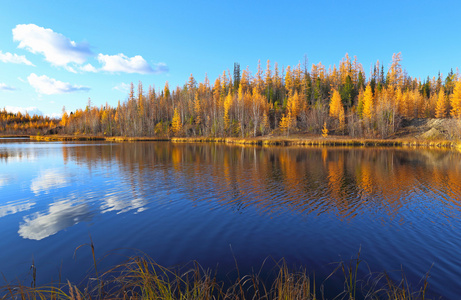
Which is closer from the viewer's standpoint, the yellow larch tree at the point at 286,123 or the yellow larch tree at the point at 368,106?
the yellow larch tree at the point at 368,106

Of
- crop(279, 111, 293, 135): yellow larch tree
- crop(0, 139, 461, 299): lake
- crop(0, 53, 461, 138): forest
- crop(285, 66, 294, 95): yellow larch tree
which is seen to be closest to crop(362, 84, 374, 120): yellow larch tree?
crop(0, 53, 461, 138): forest

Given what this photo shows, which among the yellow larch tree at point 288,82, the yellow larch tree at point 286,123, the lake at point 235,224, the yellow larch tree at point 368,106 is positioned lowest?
the lake at point 235,224

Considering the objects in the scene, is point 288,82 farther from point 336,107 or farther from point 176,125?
point 176,125

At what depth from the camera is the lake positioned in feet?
29.2

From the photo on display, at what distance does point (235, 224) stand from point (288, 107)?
105300mm

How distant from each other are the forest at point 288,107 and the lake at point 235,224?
77.4m

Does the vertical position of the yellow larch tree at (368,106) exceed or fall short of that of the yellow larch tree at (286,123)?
it exceeds it

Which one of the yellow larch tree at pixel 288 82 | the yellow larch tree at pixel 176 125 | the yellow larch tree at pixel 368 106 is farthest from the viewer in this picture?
the yellow larch tree at pixel 288 82

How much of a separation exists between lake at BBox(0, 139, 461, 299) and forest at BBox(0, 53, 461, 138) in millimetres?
77409

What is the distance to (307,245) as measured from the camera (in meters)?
10.3

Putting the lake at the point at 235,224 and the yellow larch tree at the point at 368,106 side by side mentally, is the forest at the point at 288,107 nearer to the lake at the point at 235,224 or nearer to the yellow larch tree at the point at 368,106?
the yellow larch tree at the point at 368,106

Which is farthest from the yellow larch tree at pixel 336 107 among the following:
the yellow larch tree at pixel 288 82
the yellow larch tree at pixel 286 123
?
the yellow larch tree at pixel 288 82

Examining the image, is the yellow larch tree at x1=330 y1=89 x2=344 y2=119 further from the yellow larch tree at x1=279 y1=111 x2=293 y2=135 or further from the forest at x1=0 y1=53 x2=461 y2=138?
the yellow larch tree at x1=279 y1=111 x2=293 y2=135

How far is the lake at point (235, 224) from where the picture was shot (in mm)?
8906
